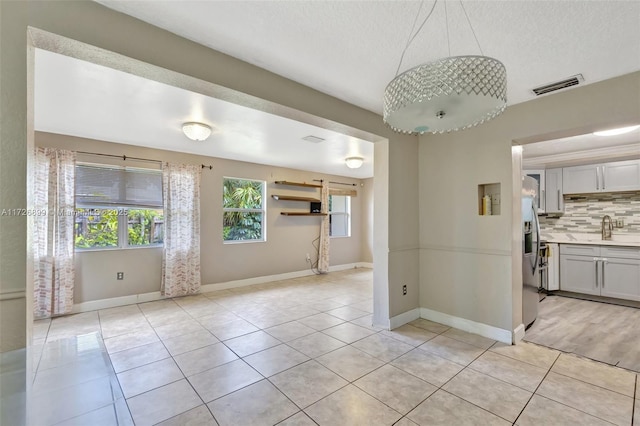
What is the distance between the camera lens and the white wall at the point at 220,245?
156 inches

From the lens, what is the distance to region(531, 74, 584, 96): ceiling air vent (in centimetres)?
225

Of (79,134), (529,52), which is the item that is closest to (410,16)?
(529,52)

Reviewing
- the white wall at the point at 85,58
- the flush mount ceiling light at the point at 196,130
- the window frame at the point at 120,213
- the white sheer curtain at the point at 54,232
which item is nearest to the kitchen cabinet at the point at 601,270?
the white wall at the point at 85,58

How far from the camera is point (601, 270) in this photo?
13.7ft

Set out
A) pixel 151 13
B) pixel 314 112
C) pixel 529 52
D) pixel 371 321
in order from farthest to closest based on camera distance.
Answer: pixel 371 321 → pixel 314 112 → pixel 529 52 → pixel 151 13

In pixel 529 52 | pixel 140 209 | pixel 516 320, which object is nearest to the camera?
pixel 529 52

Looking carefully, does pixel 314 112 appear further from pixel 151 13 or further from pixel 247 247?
pixel 247 247

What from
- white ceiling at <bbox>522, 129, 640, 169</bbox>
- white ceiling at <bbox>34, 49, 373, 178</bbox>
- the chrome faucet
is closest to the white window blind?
white ceiling at <bbox>34, 49, 373, 178</bbox>

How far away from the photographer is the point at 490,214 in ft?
9.74

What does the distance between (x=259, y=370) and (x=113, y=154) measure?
149 inches

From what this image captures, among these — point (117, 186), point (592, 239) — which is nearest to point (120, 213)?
point (117, 186)

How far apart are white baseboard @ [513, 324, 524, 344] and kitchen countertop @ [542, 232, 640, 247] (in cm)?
255

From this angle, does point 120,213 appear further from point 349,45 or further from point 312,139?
point 349,45

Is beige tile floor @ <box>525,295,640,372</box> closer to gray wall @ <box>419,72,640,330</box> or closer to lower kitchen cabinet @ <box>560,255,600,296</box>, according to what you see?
lower kitchen cabinet @ <box>560,255,600,296</box>
